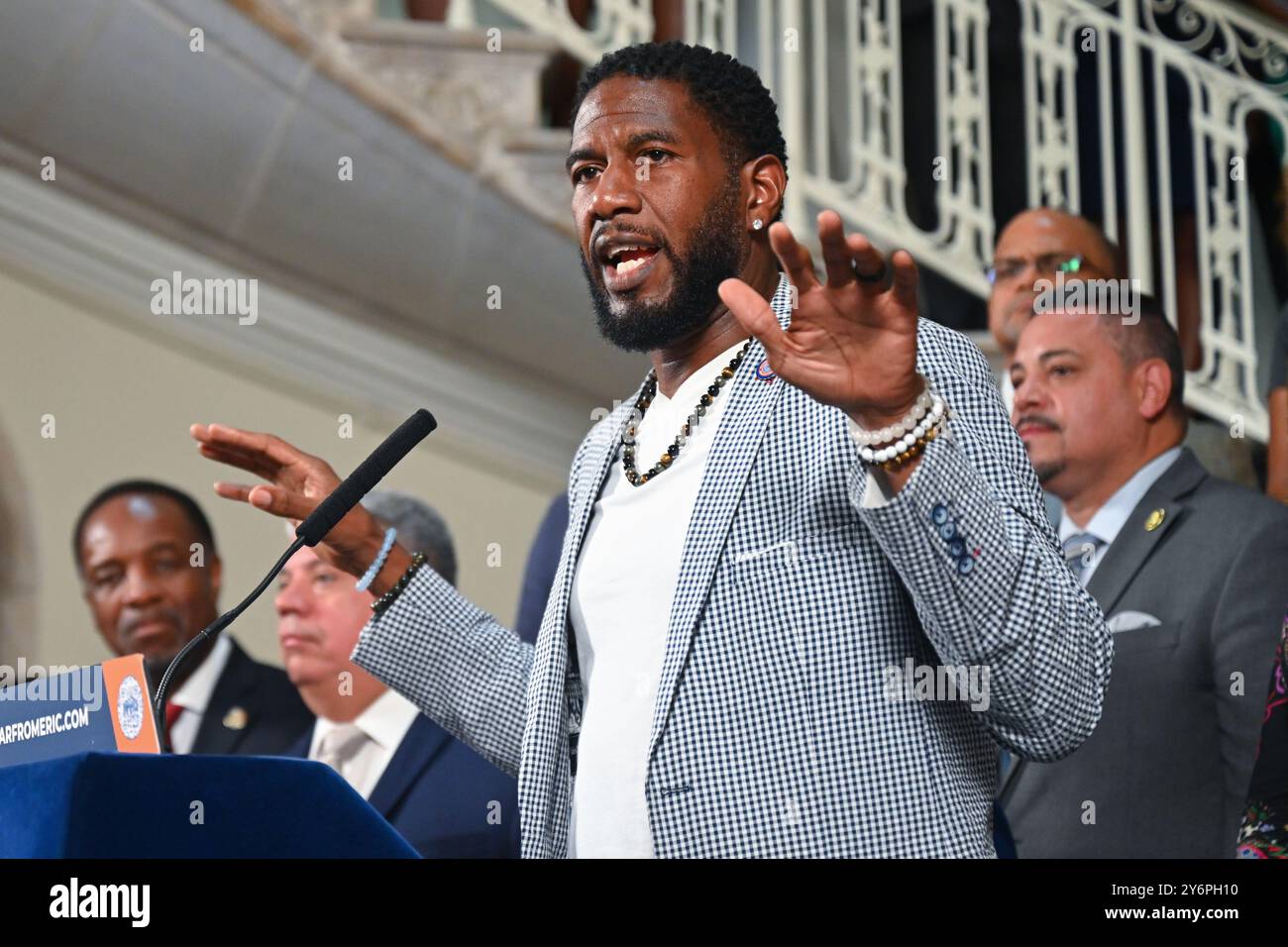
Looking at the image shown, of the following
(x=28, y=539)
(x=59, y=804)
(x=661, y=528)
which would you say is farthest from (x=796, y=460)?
(x=28, y=539)

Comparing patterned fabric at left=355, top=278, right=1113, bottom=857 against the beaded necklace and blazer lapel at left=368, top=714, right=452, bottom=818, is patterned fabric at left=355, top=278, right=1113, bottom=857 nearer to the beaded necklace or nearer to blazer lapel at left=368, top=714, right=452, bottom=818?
the beaded necklace

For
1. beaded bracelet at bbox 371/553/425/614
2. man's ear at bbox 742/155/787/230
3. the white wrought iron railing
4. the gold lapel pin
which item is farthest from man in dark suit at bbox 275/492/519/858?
the white wrought iron railing

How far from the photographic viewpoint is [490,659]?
2033 mm

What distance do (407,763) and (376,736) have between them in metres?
0.17

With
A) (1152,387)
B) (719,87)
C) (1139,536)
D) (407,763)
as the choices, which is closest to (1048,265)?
(1152,387)

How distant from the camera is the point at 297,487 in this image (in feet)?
6.57

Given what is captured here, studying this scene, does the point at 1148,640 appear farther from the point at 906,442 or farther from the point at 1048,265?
the point at 906,442

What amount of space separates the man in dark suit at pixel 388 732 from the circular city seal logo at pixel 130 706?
1365 millimetres

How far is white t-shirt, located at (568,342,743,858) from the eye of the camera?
66.6 inches

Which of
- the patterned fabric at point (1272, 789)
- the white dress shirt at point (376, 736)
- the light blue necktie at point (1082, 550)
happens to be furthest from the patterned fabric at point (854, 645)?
the white dress shirt at point (376, 736)

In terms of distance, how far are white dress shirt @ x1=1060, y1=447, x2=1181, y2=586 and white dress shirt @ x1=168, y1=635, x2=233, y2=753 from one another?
1.84 meters

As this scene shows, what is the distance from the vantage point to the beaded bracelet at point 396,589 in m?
2.02

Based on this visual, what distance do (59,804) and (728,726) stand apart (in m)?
0.60
